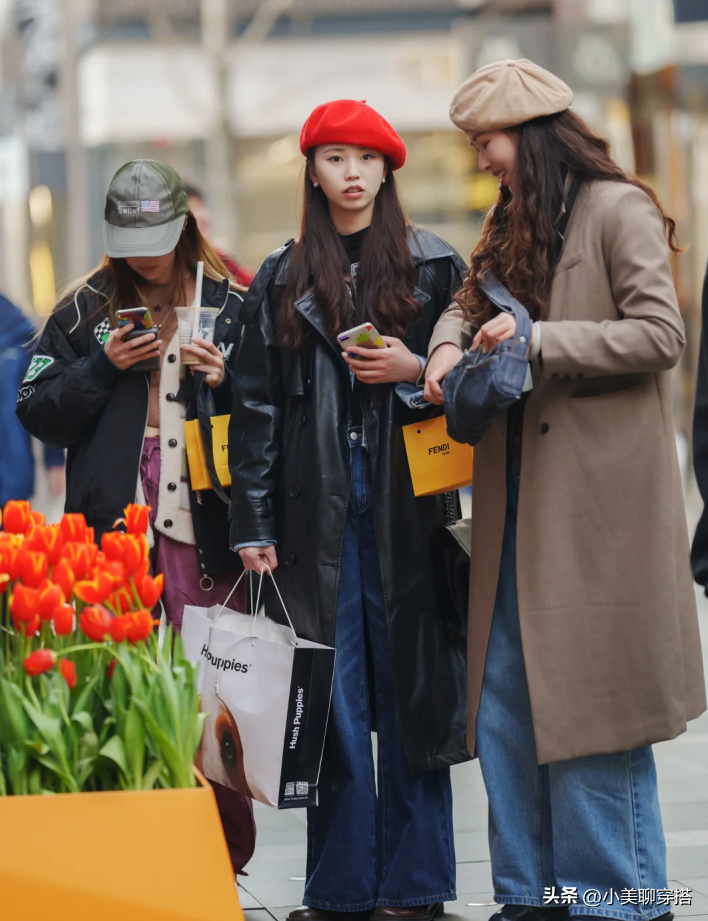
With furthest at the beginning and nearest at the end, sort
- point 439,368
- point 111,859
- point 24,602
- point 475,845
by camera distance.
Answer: point 475,845 < point 439,368 < point 24,602 < point 111,859

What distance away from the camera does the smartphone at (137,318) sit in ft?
13.4

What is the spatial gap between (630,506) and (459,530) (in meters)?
0.61

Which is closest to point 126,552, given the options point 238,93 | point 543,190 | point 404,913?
point 543,190

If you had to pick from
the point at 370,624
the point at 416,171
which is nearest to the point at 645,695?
the point at 370,624

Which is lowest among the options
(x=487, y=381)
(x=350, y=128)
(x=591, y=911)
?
(x=591, y=911)

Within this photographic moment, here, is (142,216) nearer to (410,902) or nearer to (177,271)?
(177,271)

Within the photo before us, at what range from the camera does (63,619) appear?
265 cm

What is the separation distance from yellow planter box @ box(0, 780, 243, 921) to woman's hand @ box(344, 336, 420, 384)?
1.49m

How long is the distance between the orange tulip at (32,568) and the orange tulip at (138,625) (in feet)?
0.61

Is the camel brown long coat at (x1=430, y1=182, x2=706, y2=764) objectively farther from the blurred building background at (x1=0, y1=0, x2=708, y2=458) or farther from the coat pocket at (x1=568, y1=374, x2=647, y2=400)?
the blurred building background at (x1=0, y1=0, x2=708, y2=458)

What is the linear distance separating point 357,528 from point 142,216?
44.2 inches

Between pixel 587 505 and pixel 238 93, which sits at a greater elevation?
pixel 238 93

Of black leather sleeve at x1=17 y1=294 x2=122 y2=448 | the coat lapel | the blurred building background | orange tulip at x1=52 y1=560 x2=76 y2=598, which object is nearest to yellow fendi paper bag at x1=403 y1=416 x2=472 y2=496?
the coat lapel

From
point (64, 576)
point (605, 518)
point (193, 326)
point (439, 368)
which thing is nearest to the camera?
point (64, 576)
